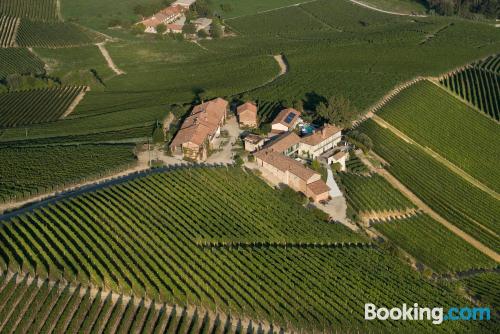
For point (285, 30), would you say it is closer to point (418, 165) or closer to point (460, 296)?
point (418, 165)

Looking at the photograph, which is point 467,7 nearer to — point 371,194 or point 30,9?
point 371,194

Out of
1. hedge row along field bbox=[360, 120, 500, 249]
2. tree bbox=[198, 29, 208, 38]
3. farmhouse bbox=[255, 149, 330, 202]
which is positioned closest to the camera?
farmhouse bbox=[255, 149, 330, 202]

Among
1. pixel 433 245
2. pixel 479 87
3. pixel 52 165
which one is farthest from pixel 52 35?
pixel 433 245

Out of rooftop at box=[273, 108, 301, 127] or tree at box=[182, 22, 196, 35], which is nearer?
rooftop at box=[273, 108, 301, 127]

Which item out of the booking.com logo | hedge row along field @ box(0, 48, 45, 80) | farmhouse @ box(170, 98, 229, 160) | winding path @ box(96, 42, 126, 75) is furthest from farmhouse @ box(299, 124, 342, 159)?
hedge row along field @ box(0, 48, 45, 80)

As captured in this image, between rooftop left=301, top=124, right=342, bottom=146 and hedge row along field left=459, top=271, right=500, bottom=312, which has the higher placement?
rooftop left=301, top=124, right=342, bottom=146

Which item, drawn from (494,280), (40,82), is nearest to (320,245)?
(494,280)

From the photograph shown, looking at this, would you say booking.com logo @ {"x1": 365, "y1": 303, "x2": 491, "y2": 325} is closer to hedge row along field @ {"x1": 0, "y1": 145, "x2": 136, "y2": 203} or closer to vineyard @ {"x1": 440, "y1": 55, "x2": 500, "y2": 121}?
hedge row along field @ {"x1": 0, "y1": 145, "x2": 136, "y2": 203}
